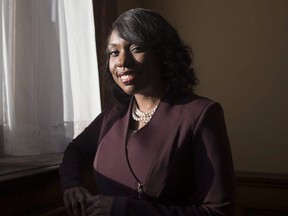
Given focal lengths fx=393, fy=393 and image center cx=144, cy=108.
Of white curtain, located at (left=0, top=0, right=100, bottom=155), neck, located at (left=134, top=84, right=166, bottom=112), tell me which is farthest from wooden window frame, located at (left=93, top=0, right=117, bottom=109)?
neck, located at (left=134, top=84, right=166, bottom=112)

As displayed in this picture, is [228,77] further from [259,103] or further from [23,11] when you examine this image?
[23,11]

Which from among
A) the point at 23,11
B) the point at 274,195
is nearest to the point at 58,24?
the point at 23,11

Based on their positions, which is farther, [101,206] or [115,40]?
[115,40]

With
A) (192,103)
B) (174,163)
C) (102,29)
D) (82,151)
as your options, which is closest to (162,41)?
(192,103)

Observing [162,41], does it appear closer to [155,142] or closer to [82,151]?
[155,142]

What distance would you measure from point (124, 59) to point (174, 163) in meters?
0.30

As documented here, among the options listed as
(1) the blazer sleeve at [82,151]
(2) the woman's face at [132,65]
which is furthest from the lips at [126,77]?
(1) the blazer sleeve at [82,151]

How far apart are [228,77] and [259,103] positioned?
0.22 m

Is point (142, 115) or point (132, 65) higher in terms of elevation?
point (132, 65)

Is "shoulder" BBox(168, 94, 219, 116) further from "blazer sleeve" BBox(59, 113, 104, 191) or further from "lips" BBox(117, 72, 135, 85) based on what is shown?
"blazer sleeve" BBox(59, 113, 104, 191)

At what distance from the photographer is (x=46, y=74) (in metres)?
1.49

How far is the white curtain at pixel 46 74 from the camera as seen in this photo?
4.47 feet

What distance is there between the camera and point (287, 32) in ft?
6.55

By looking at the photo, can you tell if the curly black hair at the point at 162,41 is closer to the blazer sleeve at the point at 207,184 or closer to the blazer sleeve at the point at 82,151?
the blazer sleeve at the point at 207,184
